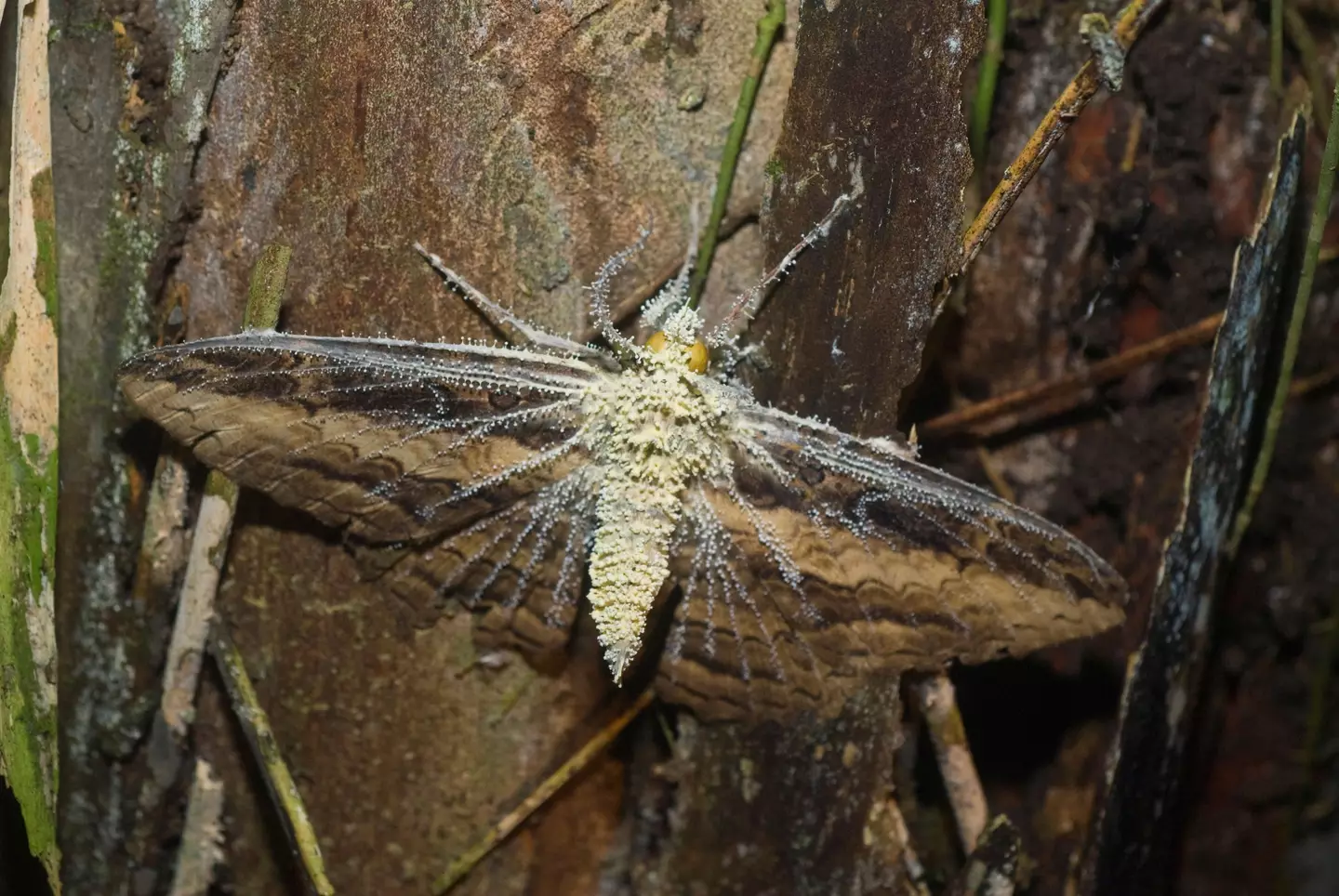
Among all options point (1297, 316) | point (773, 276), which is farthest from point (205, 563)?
point (1297, 316)

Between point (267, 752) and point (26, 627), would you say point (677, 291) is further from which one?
point (26, 627)

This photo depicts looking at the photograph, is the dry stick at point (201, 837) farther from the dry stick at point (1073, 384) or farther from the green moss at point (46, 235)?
the dry stick at point (1073, 384)

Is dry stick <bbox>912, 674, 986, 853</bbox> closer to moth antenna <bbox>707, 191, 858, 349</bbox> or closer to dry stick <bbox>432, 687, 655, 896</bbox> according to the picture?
dry stick <bbox>432, 687, 655, 896</bbox>

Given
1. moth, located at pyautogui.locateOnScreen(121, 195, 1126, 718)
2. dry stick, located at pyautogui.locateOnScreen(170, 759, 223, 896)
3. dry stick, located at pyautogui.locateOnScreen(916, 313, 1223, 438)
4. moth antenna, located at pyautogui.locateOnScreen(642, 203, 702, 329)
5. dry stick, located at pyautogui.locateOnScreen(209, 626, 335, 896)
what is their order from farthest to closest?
dry stick, located at pyautogui.locateOnScreen(916, 313, 1223, 438), dry stick, located at pyautogui.locateOnScreen(170, 759, 223, 896), dry stick, located at pyautogui.locateOnScreen(209, 626, 335, 896), moth antenna, located at pyautogui.locateOnScreen(642, 203, 702, 329), moth, located at pyautogui.locateOnScreen(121, 195, 1126, 718)

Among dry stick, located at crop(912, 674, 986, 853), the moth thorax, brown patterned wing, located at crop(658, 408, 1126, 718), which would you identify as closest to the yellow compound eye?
the moth thorax

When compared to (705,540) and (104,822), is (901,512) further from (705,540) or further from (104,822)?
(104,822)

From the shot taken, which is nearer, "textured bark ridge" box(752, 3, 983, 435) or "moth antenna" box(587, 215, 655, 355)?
"textured bark ridge" box(752, 3, 983, 435)

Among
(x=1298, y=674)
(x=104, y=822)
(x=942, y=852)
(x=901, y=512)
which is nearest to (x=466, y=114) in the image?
(x=901, y=512)

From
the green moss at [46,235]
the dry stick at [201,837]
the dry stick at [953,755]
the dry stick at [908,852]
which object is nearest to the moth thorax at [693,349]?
the dry stick at [953,755]

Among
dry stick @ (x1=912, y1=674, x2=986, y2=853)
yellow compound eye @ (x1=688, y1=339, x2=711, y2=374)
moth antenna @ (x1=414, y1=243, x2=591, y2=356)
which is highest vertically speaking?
moth antenna @ (x1=414, y1=243, x2=591, y2=356)
